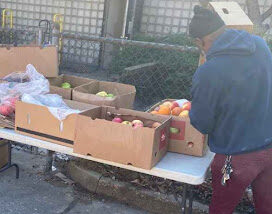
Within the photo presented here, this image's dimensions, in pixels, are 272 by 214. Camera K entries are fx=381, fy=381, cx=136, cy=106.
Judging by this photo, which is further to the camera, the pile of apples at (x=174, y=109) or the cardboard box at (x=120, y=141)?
the pile of apples at (x=174, y=109)

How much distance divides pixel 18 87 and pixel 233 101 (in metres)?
1.85

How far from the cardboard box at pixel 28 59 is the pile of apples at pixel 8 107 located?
0.64 meters

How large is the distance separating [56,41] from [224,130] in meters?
3.01

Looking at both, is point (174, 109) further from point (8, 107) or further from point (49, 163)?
point (49, 163)

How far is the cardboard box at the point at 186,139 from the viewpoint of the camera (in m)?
2.52

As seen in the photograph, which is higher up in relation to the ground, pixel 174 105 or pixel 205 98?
pixel 205 98

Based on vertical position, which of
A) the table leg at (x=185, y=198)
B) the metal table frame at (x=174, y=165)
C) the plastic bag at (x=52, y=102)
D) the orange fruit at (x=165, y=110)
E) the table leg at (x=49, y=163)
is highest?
the orange fruit at (x=165, y=110)

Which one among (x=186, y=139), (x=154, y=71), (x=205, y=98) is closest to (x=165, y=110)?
(x=186, y=139)

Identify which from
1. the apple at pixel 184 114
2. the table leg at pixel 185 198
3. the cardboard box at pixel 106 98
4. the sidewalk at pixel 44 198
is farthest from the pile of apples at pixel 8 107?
the table leg at pixel 185 198

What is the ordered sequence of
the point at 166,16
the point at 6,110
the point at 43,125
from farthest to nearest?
the point at 166,16, the point at 6,110, the point at 43,125

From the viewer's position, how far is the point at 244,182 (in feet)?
7.07

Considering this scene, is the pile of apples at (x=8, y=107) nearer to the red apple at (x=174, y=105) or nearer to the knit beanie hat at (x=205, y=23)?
the red apple at (x=174, y=105)

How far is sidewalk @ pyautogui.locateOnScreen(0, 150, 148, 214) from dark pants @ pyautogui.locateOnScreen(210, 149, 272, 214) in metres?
1.31

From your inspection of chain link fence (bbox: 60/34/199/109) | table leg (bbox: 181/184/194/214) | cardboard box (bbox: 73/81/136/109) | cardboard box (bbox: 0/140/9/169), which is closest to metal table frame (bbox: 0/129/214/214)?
table leg (bbox: 181/184/194/214)
